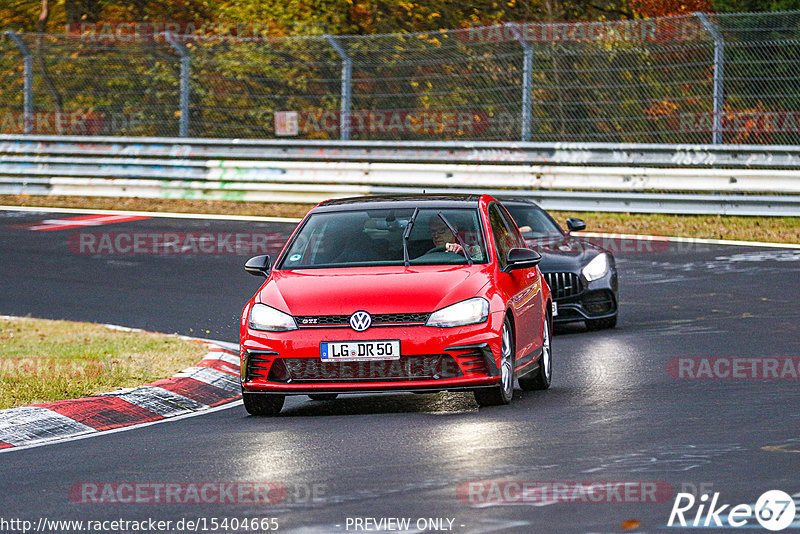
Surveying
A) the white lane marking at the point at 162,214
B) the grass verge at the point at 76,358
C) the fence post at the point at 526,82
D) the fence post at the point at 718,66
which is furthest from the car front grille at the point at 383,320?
the white lane marking at the point at 162,214

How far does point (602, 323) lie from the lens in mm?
14039

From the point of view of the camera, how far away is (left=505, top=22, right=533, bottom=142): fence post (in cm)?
2306

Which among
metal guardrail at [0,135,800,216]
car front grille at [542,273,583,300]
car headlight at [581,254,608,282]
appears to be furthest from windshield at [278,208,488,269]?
metal guardrail at [0,135,800,216]

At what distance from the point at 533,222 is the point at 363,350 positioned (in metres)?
6.78

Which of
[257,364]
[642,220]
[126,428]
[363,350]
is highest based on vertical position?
[363,350]

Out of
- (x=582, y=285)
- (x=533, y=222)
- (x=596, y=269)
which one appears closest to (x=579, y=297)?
(x=582, y=285)

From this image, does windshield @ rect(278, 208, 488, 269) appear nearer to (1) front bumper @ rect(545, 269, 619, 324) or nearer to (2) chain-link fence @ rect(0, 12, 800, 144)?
(1) front bumper @ rect(545, 269, 619, 324)

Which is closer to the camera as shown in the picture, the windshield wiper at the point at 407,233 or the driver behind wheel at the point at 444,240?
the windshield wiper at the point at 407,233

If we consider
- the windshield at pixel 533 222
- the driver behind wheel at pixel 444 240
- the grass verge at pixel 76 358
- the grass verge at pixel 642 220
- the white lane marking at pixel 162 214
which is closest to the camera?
the driver behind wheel at pixel 444 240

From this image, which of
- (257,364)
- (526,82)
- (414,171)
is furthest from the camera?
(414,171)

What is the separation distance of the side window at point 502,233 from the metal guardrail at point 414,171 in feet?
33.2

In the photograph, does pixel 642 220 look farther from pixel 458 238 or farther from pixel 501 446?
pixel 501 446

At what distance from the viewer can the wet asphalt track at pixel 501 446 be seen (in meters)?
6.26

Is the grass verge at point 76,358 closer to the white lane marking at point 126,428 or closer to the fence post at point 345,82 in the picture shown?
the white lane marking at point 126,428
